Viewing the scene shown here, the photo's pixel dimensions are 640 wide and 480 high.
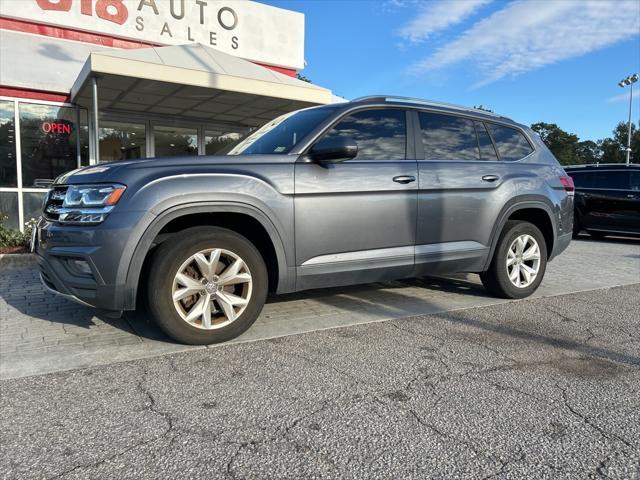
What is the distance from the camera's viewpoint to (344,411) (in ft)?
8.76

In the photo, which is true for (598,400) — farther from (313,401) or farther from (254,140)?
(254,140)

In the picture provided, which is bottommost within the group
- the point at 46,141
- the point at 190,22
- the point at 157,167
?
the point at 157,167

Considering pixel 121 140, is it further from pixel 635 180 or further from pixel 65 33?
pixel 635 180

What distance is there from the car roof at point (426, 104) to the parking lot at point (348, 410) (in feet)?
6.69

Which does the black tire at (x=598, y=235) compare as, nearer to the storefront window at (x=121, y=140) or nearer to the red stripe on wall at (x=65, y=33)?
the storefront window at (x=121, y=140)

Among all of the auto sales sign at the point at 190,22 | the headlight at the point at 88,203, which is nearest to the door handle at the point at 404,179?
the headlight at the point at 88,203

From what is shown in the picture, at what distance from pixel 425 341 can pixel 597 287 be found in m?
3.51

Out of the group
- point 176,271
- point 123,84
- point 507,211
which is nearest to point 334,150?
point 176,271

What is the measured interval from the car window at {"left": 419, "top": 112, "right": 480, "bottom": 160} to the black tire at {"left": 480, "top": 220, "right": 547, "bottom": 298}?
2.89 feet

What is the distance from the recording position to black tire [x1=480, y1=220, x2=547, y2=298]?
16.7 feet

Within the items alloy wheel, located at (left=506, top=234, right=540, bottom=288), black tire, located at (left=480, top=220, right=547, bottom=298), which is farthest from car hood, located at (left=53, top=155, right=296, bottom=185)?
alloy wheel, located at (left=506, top=234, right=540, bottom=288)

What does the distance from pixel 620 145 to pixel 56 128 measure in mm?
75487

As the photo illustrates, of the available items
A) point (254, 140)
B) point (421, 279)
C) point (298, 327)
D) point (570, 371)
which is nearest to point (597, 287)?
point (421, 279)

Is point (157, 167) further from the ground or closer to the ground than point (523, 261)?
further from the ground
